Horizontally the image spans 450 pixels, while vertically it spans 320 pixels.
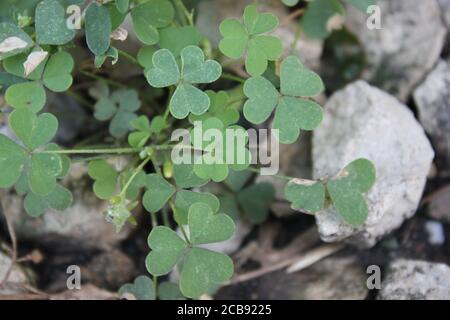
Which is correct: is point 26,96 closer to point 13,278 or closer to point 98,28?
point 98,28

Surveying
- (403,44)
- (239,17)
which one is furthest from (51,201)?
(403,44)

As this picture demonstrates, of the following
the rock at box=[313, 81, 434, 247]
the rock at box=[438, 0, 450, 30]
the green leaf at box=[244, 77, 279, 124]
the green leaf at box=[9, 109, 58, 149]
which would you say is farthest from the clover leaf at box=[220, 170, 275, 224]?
the rock at box=[438, 0, 450, 30]

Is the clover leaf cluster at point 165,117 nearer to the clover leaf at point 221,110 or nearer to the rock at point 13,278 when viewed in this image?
the clover leaf at point 221,110

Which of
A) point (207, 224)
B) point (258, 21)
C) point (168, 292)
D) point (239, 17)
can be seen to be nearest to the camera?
point (207, 224)

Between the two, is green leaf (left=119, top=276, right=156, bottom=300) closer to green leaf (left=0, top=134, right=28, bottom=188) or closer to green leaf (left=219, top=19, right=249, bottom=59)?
green leaf (left=0, top=134, right=28, bottom=188)

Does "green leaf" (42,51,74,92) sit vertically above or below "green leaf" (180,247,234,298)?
above

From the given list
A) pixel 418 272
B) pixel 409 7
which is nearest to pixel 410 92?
pixel 409 7

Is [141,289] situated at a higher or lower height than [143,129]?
lower
